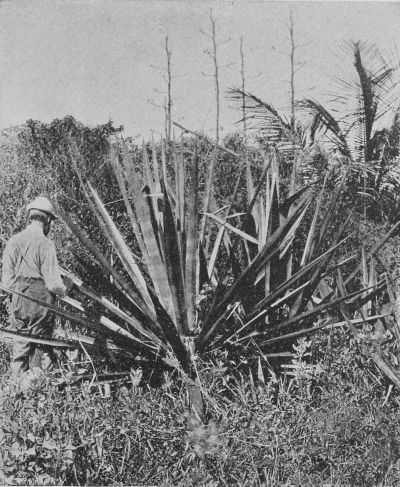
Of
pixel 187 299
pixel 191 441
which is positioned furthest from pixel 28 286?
pixel 191 441

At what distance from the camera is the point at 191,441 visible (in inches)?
102

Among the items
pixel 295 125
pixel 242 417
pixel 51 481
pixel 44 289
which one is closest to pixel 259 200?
pixel 44 289

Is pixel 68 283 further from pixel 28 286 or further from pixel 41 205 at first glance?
pixel 41 205

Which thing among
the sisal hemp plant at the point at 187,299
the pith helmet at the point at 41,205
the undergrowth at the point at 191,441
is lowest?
the undergrowth at the point at 191,441

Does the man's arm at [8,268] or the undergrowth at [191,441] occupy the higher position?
the man's arm at [8,268]

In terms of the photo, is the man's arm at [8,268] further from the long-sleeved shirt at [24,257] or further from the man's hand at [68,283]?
the man's hand at [68,283]

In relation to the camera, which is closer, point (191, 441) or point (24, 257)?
point (191, 441)

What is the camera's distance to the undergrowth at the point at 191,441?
2.58m

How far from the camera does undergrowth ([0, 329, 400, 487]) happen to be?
8.45 ft

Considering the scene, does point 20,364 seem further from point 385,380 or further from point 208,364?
point 385,380

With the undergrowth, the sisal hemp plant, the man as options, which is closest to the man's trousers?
the man

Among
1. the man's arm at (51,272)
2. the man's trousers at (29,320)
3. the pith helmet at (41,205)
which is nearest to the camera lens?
the man's arm at (51,272)

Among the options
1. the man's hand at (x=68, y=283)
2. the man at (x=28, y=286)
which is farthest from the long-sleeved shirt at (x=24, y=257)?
the man's hand at (x=68, y=283)

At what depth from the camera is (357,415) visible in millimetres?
3004
